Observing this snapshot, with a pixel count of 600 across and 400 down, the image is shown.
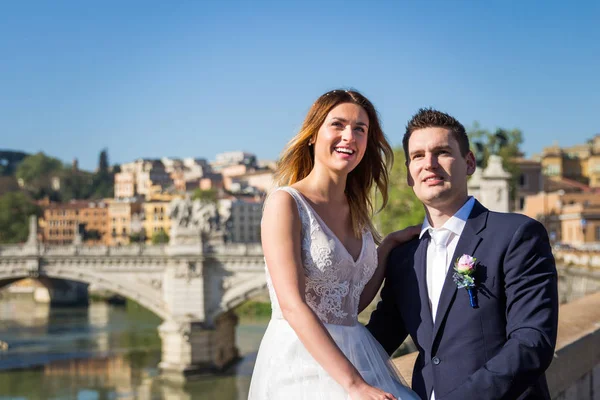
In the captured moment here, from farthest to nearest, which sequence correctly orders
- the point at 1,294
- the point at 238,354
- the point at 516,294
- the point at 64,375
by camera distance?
1. the point at 1,294
2. the point at 238,354
3. the point at 64,375
4. the point at 516,294

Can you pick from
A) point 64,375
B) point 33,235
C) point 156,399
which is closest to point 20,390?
point 64,375

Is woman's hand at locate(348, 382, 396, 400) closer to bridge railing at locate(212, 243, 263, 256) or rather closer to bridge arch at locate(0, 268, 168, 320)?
bridge railing at locate(212, 243, 263, 256)

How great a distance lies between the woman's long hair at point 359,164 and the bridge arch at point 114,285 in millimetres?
21741

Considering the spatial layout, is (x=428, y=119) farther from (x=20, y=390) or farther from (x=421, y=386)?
(x=20, y=390)

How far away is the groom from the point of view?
1.89 m

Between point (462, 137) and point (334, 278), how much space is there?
47cm

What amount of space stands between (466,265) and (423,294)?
0.56 ft

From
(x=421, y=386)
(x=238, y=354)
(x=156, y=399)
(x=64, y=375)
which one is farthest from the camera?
(x=238, y=354)

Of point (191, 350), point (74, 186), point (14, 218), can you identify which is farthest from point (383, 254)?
point (74, 186)

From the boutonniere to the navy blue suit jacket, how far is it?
2cm

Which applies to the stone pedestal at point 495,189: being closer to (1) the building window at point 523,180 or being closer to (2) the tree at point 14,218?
(1) the building window at point 523,180

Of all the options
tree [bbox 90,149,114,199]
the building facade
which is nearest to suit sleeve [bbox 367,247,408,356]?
the building facade

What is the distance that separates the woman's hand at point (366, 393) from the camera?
6.31 feet

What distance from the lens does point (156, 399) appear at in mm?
19562
